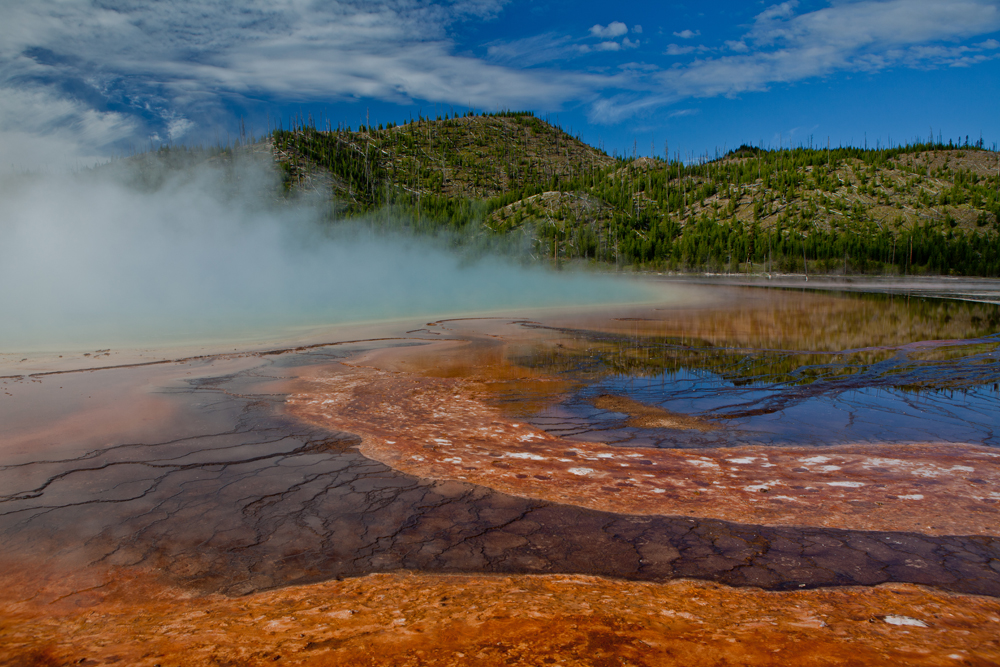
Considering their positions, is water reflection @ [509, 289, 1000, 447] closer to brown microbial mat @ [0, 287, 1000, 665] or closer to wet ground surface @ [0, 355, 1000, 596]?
brown microbial mat @ [0, 287, 1000, 665]

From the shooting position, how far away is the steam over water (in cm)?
2073

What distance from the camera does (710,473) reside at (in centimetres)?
571

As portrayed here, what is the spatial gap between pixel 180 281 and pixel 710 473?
127 feet

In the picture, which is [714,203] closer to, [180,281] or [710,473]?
[180,281]

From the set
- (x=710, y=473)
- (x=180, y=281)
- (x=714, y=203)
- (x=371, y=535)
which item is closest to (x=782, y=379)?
(x=710, y=473)

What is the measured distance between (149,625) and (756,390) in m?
8.92

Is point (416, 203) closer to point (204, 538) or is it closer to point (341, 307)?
point (341, 307)

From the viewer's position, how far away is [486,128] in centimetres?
17800

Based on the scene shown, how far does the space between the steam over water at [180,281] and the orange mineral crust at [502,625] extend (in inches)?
571

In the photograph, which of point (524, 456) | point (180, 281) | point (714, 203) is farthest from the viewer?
point (714, 203)

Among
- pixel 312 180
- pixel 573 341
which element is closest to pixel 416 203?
pixel 312 180

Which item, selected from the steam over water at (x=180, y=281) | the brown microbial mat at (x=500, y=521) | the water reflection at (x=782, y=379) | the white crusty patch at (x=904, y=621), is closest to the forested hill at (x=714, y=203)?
the steam over water at (x=180, y=281)

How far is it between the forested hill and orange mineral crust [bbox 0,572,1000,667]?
81860 millimetres

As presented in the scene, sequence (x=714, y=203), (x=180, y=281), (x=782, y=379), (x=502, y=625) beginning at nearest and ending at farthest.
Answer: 1. (x=502, y=625)
2. (x=782, y=379)
3. (x=180, y=281)
4. (x=714, y=203)
